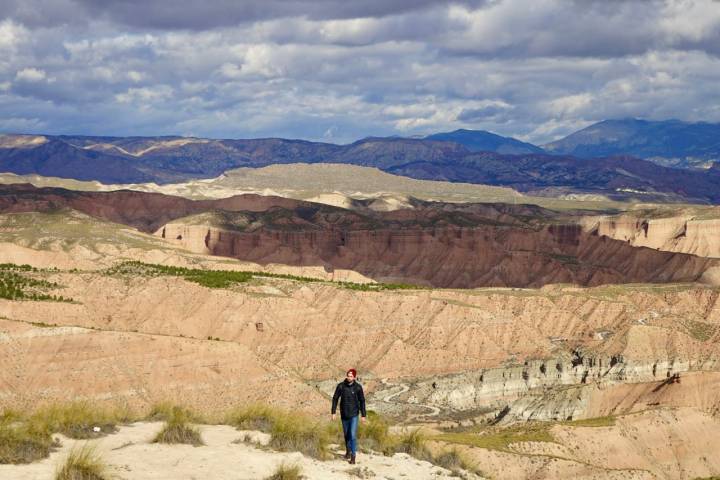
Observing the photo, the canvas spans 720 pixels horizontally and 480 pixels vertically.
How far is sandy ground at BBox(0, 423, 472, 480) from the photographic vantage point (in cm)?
2717

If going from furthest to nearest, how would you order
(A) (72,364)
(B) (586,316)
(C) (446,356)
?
1. (B) (586,316)
2. (C) (446,356)
3. (A) (72,364)

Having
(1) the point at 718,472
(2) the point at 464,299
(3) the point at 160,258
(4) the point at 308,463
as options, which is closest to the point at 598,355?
(2) the point at 464,299

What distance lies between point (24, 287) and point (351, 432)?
248ft

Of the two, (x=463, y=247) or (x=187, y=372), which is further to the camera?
(x=463, y=247)

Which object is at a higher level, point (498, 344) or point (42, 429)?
point (42, 429)

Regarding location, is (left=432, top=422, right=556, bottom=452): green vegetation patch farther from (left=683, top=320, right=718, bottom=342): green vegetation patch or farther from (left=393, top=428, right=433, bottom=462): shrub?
(left=683, top=320, right=718, bottom=342): green vegetation patch

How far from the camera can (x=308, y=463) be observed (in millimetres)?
29953

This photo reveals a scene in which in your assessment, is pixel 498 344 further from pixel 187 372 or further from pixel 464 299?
pixel 187 372

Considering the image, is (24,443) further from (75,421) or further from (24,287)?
(24,287)

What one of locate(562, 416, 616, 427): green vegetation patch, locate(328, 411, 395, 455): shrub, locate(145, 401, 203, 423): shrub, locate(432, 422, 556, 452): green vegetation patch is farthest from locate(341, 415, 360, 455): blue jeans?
locate(562, 416, 616, 427): green vegetation patch

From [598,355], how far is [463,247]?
90.4m

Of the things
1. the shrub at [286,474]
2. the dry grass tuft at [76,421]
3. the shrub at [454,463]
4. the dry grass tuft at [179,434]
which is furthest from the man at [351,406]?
the dry grass tuft at [76,421]

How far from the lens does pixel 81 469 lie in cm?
2531

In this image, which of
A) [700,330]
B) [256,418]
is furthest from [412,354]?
[256,418]
